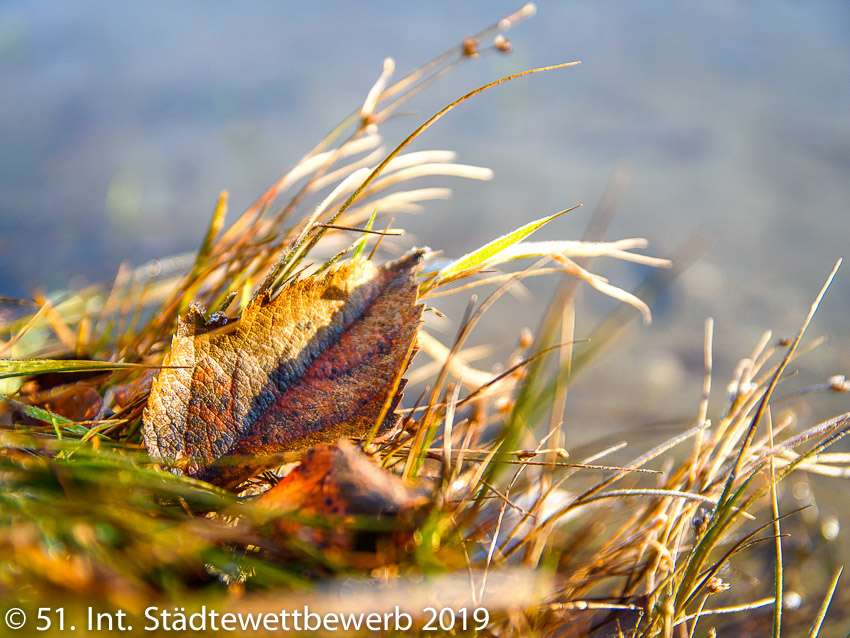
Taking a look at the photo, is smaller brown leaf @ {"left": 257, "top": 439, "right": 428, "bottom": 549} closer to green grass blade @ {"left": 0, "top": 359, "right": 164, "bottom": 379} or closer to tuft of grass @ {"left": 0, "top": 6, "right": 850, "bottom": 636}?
tuft of grass @ {"left": 0, "top": 6, "right": 850, "bottom": 636}

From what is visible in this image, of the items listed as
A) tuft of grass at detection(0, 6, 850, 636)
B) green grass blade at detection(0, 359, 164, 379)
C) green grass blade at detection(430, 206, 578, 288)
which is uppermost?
green grass blade at detection(430, 206, 578, 288)

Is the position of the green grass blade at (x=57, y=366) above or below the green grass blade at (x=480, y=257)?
below

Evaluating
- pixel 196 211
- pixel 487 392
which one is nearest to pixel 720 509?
pixel 487 392

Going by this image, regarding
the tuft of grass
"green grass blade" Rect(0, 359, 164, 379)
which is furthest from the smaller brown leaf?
"green grass blade" Rect(0, 359, 164, 379)

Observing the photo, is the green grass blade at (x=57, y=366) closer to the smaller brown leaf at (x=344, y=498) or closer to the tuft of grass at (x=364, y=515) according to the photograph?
the tuft of grass at (x=364, y=515)

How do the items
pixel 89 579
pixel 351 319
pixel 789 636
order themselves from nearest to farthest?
pixel 89 579, pixel 351 319, pixel 789 636

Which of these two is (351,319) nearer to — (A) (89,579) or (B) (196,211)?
(A) (89,579)

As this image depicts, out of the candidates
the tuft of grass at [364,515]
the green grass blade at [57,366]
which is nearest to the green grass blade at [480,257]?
the tuft of grass at [364,515]

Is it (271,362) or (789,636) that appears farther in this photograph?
(789,636)

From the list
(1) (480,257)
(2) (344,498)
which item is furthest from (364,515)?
(1) (480,257)

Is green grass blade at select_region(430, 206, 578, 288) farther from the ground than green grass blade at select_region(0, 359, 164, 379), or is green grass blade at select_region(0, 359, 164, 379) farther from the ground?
green grass blade at select_region(430, 206, 578, 288)

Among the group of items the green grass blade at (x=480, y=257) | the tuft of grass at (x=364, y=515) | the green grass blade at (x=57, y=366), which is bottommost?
the tuft of grass at (x=364, y=515)
